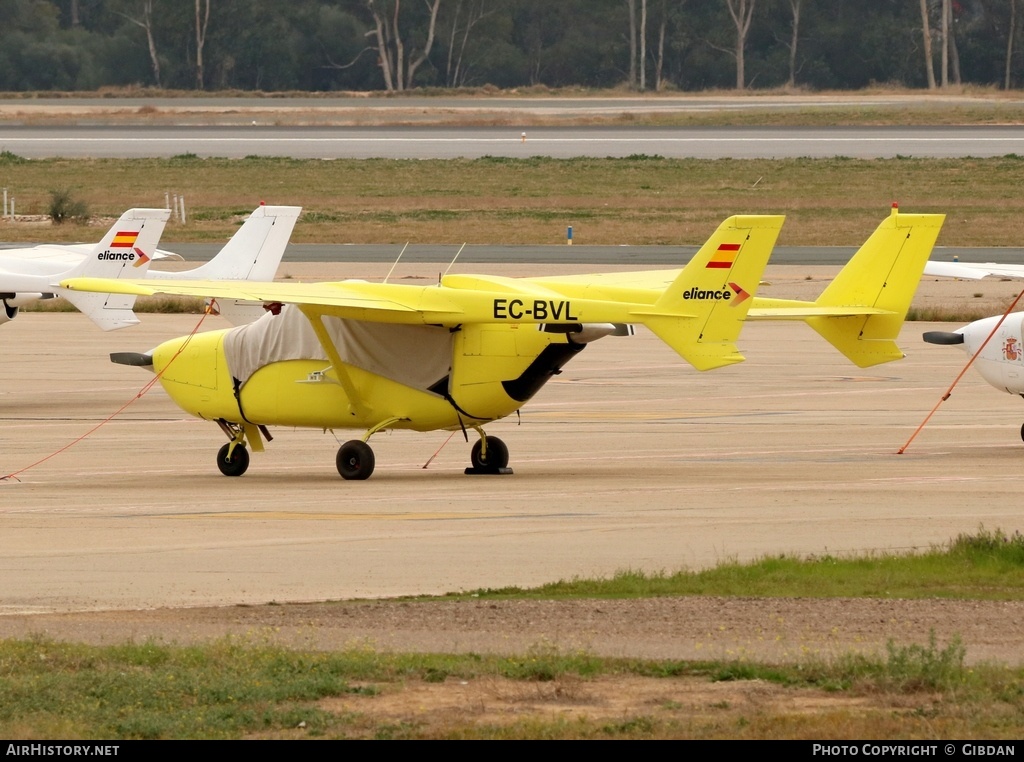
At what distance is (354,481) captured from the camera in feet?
58.9

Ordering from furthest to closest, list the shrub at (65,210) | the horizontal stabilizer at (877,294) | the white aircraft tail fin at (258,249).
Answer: the shrub at (65,210) → the white aircraft tail fin at (258,249) → the horizontal stabilizer at (877,294)

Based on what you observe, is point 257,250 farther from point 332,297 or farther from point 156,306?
point 156,306

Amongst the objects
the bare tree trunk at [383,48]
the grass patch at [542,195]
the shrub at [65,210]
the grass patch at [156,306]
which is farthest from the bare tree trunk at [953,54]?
the grass patch at [156,306]

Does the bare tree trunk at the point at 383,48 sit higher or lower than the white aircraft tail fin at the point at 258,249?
higher

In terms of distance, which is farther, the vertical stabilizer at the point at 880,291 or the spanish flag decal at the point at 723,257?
the vertical stabilizer at the point at 880,291

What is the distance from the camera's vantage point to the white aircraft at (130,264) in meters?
24.8

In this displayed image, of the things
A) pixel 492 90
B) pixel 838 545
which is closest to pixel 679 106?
pixel 492 90

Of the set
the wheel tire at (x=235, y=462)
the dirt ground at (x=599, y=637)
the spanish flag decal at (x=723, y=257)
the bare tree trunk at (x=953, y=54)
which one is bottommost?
the wheel tire at (x=235, y=462)

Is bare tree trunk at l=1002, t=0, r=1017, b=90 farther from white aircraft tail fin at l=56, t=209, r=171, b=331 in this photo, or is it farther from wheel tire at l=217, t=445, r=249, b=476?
wheel tire at l=217, t=445, r=249, b=476

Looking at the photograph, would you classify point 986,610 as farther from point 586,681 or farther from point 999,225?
point 999,225

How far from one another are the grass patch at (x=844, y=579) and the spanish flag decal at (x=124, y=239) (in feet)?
48.5

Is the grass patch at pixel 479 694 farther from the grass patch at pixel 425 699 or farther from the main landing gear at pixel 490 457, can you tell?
the main landing gear at pixel 490 457

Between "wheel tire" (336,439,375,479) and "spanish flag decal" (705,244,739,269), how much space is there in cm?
429

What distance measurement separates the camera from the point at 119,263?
2506cm
